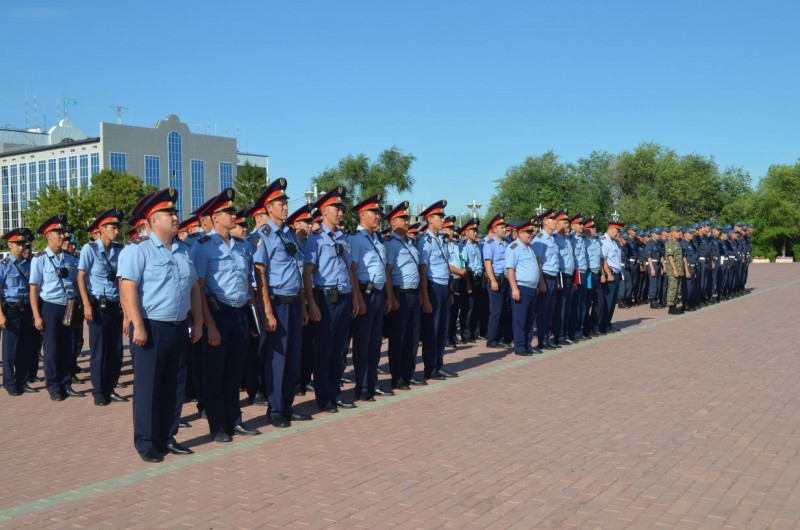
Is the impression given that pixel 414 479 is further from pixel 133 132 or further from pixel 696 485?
pixel 133 132

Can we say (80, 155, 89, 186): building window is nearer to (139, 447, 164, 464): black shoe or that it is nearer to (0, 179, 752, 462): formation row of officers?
(0, 179, 752, 462): formation row of officers

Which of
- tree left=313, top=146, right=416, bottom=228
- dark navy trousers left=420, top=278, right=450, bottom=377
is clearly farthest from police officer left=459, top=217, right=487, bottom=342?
tree left=313, top=146, right=416, bottom=228

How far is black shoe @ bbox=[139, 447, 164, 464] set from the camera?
6480 mm

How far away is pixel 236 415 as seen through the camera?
741 centimetres

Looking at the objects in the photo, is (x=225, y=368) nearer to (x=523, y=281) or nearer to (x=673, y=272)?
(x=523, y=281)

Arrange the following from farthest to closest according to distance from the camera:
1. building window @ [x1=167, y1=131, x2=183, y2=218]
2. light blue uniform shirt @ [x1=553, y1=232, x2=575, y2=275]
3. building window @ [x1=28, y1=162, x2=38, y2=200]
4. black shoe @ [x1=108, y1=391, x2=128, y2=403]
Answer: building window @ [x1=28, y1=162, x2=38, y2=200] < building window @ [x1=167, y1=131, x2=183, y2=218] < light blue uniform shirt @ [x1=553, y1=232, x2=575, y2=275] < black shoe @ [x1=108, y1=391, x2=128, y2=403]

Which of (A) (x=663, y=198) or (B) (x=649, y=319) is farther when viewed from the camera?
(A) (x=663, y=198)

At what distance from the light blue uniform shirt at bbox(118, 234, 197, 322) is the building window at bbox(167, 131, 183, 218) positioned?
88146 mm

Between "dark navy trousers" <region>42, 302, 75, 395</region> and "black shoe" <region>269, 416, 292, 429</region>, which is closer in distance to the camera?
"black shoe" <region>269, 416, 292, 429</region>

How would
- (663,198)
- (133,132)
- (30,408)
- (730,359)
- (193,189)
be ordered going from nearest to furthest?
(30,408) < (730,359) < (663,198) < (133,132) < (193,189)

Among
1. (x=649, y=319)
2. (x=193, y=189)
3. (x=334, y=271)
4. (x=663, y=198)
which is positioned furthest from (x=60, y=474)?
(x=193, y=189)

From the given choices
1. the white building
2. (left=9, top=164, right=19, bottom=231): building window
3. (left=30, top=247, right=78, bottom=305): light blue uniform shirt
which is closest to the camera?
(left=30, top=247, right=78, bottom=305): light blue uniform shirt

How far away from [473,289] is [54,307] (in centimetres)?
722

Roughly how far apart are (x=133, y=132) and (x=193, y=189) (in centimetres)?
1043
